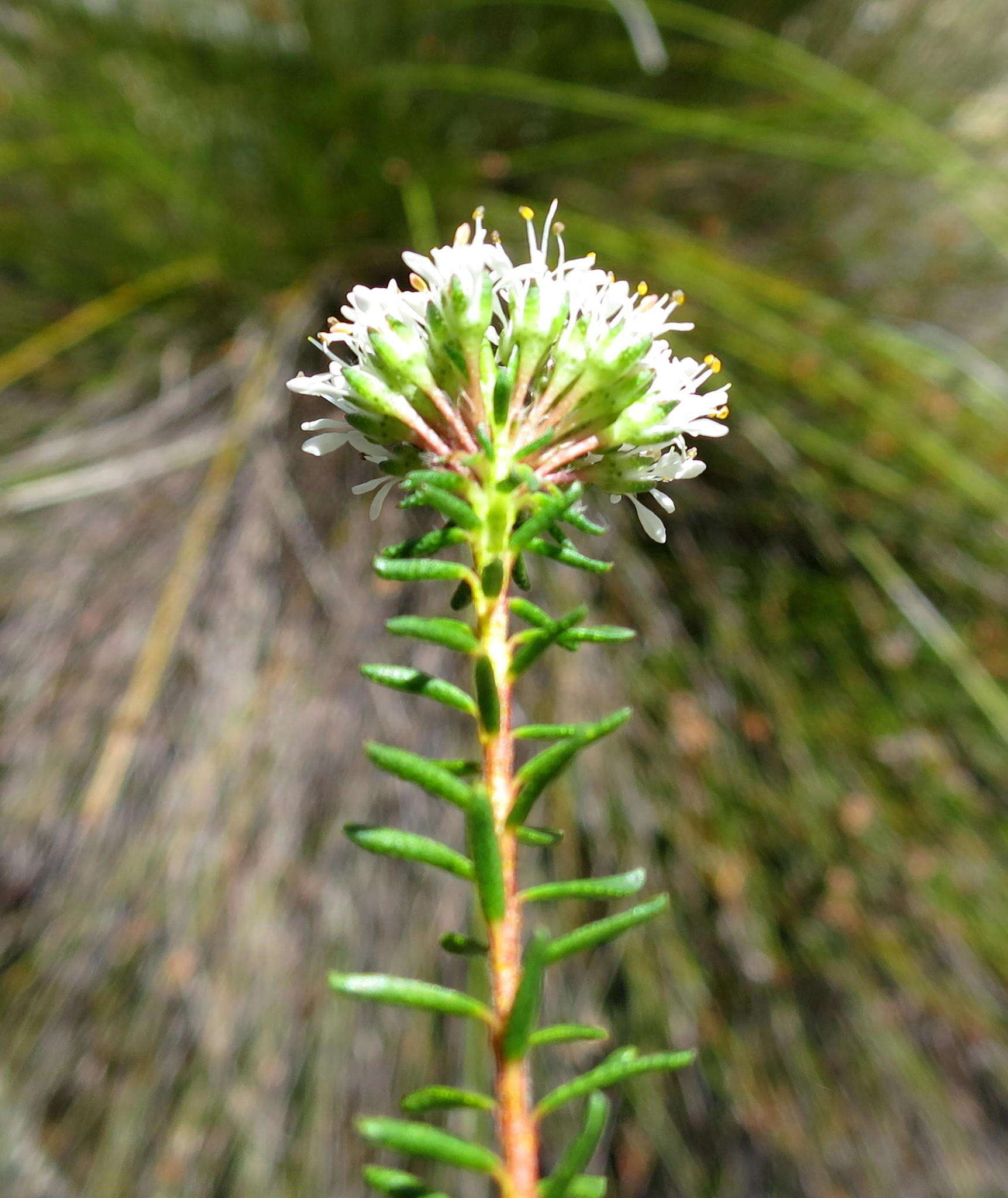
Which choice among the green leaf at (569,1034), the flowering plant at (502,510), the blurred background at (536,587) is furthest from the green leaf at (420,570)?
the blurred background at (536,587)

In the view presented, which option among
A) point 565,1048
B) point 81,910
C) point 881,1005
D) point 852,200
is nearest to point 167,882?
point 81,910

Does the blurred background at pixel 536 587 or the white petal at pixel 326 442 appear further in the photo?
the blurred background at pixel 536 587

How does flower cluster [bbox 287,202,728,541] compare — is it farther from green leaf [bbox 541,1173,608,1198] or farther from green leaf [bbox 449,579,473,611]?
green leaf [bbox 541,1173,608,1198]

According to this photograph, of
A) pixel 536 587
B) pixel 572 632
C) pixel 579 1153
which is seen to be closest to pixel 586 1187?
pixel 579 1153

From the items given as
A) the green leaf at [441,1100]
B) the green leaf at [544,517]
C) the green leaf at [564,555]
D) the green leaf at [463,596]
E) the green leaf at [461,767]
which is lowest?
the green leaf at [441,1100]

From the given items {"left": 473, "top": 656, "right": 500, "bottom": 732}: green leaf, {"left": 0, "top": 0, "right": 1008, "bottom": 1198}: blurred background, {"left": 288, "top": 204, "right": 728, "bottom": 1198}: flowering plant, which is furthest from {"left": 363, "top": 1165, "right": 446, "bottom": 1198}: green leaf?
{"left": 0, "top": 0, "right": 1008, "bottom": 1198}: blurred background

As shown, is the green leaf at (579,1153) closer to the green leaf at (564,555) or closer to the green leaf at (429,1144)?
the green leaf at (429,1144)

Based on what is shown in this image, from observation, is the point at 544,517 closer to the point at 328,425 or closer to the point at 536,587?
the point at 328,425
